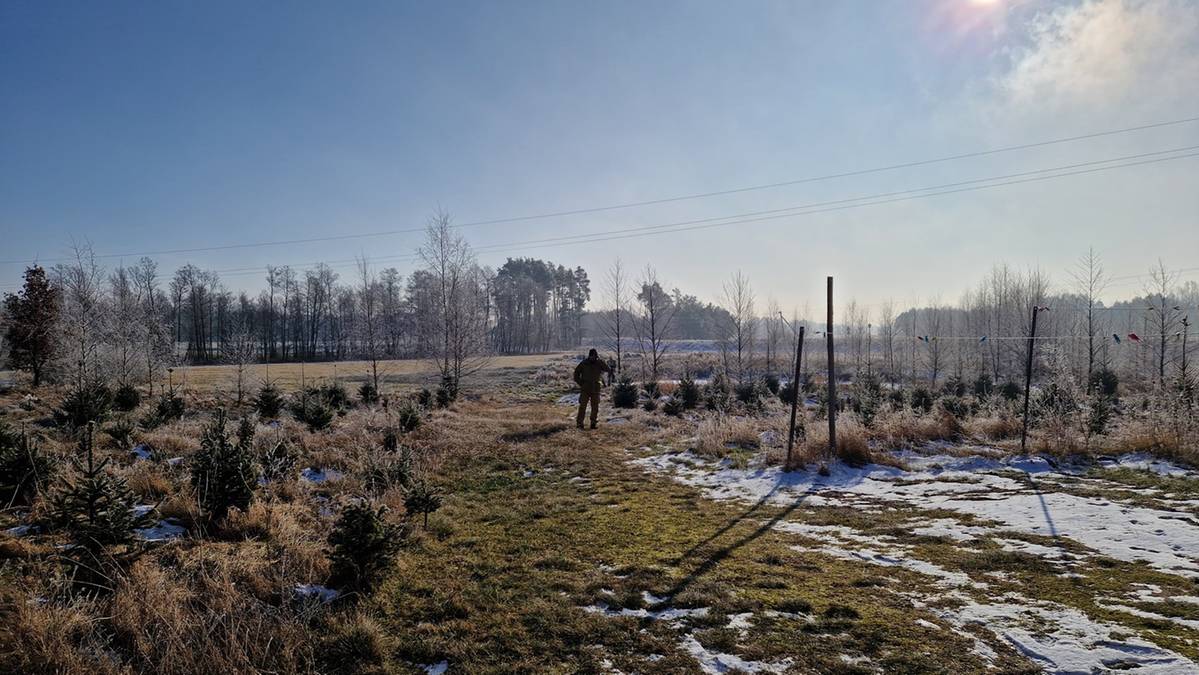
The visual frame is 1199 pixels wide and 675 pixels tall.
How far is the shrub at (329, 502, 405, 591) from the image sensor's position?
408cm

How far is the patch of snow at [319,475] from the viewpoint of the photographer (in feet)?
24.1

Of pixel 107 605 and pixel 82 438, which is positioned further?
pixel 82 438

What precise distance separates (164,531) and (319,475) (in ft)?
9.27

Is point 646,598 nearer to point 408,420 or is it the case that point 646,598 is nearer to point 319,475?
point 319,475

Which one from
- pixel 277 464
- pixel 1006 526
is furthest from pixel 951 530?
pixel 277 464

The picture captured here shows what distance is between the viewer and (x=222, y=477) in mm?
5277

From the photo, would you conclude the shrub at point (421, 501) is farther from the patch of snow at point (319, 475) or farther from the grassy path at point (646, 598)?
the patch of snow at point (319, 475)

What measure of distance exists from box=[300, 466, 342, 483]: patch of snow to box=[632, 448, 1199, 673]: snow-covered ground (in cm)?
531

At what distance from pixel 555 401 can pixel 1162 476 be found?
19.4 metres

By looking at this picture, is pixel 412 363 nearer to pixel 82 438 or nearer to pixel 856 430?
pixel 82 438

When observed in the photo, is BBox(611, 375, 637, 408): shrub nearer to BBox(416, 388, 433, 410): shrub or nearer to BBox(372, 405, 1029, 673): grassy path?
BBox(416, 388, 433, 410): shrub

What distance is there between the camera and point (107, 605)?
3.33 meters

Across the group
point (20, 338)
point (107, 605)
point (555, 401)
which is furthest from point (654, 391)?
point (20, 338)

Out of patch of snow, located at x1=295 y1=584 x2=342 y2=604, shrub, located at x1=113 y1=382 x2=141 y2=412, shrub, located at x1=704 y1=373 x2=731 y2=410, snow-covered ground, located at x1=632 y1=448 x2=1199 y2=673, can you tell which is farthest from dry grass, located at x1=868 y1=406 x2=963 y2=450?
shrub, located at x1=113 y1=382 x2=141 y2=412
